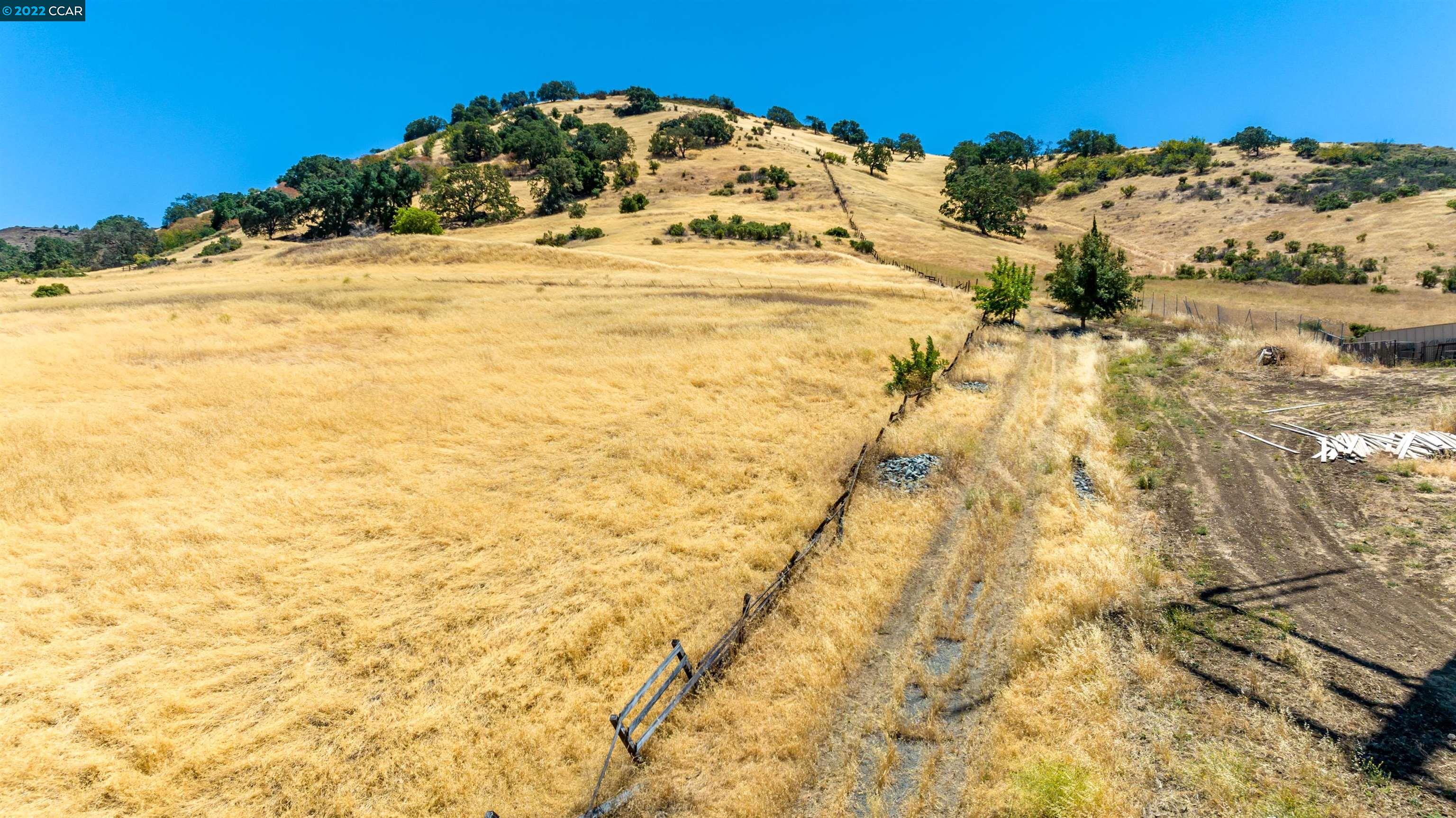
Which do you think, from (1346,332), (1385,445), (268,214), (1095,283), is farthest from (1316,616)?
(268,214)

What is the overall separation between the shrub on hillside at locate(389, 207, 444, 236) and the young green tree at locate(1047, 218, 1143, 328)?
68.6m

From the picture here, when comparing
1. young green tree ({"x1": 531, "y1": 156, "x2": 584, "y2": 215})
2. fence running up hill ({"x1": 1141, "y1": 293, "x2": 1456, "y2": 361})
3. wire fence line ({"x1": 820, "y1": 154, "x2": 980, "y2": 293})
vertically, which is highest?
young green tree ({"x1": 531, "y1": 156, "x2": 584, "y2": 215})

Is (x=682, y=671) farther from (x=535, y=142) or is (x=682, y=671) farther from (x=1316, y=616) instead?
(x=535, y=142)

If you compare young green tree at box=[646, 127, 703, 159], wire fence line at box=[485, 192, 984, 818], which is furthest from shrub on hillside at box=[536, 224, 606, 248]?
wire fence line at box=[485, 192, 984, 818]

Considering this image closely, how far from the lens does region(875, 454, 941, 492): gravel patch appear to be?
1780 centimetres

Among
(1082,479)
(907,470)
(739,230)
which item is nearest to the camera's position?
Result: (1082,479)

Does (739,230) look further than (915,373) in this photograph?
Yes

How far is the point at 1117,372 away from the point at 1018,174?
315 ft

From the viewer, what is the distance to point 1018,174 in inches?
4203

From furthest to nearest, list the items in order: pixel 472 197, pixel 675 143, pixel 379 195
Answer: pixel 675 143 < pixel 472 197 < pixel 379 195

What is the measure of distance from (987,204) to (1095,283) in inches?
2292

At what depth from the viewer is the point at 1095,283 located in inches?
1490

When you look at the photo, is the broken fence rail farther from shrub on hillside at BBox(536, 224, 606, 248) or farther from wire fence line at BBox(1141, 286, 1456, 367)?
shrub on hillside at BBox(536, 224, 606, 248)

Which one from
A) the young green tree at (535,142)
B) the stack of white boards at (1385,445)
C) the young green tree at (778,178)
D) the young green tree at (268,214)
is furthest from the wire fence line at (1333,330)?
the young green tree at (268,214)
